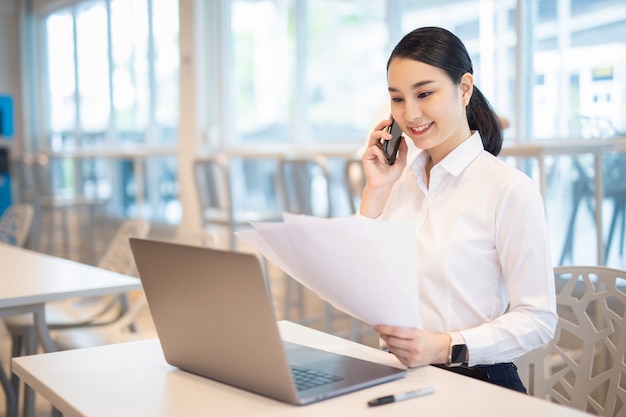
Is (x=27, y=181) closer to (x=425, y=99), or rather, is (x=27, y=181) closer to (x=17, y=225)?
(x=17, y=225)

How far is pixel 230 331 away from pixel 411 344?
0.95 feet

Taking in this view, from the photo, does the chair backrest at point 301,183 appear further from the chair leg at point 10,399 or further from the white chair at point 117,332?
the chair leg at point 10,399

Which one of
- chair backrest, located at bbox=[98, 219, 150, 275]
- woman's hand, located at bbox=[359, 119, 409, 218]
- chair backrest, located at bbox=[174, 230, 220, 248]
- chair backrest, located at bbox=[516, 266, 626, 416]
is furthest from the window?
chair backrest, located at bbox=[516, 266, 626, 416]

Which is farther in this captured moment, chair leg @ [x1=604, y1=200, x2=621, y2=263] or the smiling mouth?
chair leg @ [x1=604, y1=200, x2=621, y2=263]

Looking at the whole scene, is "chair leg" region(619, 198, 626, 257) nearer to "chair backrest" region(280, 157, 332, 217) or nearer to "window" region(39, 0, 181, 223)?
"chair backrest" region(280, 157, 332, 217)

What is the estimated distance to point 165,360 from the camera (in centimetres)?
134

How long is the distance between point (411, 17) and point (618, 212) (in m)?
1.84

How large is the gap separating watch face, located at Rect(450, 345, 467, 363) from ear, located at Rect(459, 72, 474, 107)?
497 millimetres

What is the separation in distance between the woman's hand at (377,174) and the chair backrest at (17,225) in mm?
2604

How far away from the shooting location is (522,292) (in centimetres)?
137

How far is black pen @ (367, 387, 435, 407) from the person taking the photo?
1.07 metres

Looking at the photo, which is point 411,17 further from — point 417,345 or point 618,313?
point 417,345

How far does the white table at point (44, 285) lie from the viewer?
2068 mm

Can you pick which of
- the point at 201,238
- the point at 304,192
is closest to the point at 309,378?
the point at 201,238
